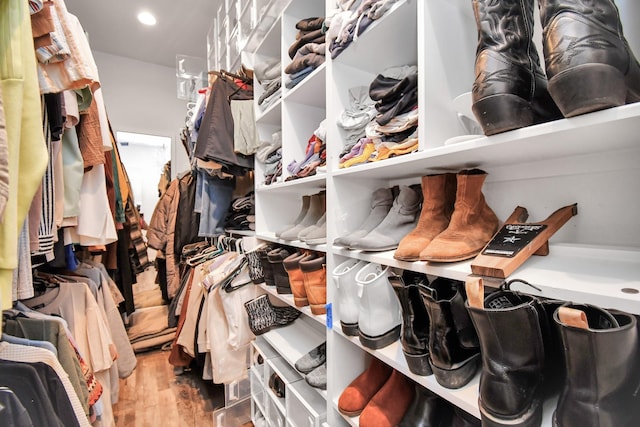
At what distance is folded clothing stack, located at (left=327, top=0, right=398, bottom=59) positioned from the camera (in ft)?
2.41

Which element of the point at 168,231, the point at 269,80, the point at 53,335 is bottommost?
the point at 53,335

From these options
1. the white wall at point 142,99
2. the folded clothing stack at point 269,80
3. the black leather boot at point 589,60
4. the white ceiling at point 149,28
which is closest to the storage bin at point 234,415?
the folded clothing stack at point 269,80

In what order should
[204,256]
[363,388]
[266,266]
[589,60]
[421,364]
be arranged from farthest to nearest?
[204,256] → [266,266] → [363,388] → [421,364] → [589,60]

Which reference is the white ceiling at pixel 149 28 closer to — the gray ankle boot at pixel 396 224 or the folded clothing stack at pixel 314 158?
the folded clothing stack at pixel 314 158

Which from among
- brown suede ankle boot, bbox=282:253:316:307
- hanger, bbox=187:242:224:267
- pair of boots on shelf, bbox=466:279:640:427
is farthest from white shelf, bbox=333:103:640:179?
hanger, bbox=187:242:224:267

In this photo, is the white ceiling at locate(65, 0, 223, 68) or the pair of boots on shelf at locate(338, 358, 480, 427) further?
the white ceiling at locate(65, 0, 223, 68)

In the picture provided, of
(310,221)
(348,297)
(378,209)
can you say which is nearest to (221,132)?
(310,221)

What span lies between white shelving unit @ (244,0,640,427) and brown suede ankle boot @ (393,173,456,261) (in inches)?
1.6

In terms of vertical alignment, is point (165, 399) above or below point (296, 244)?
below

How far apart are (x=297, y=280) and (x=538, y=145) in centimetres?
79

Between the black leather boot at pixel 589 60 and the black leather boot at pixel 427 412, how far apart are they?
2.18ft

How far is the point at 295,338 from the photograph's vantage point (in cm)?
131

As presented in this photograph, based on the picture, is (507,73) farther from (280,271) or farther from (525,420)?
(280,271)

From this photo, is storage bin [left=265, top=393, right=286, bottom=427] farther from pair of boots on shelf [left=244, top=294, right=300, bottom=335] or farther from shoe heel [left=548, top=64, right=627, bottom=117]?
shoe heel [left=548, top=64, right=627, bottom=117]
